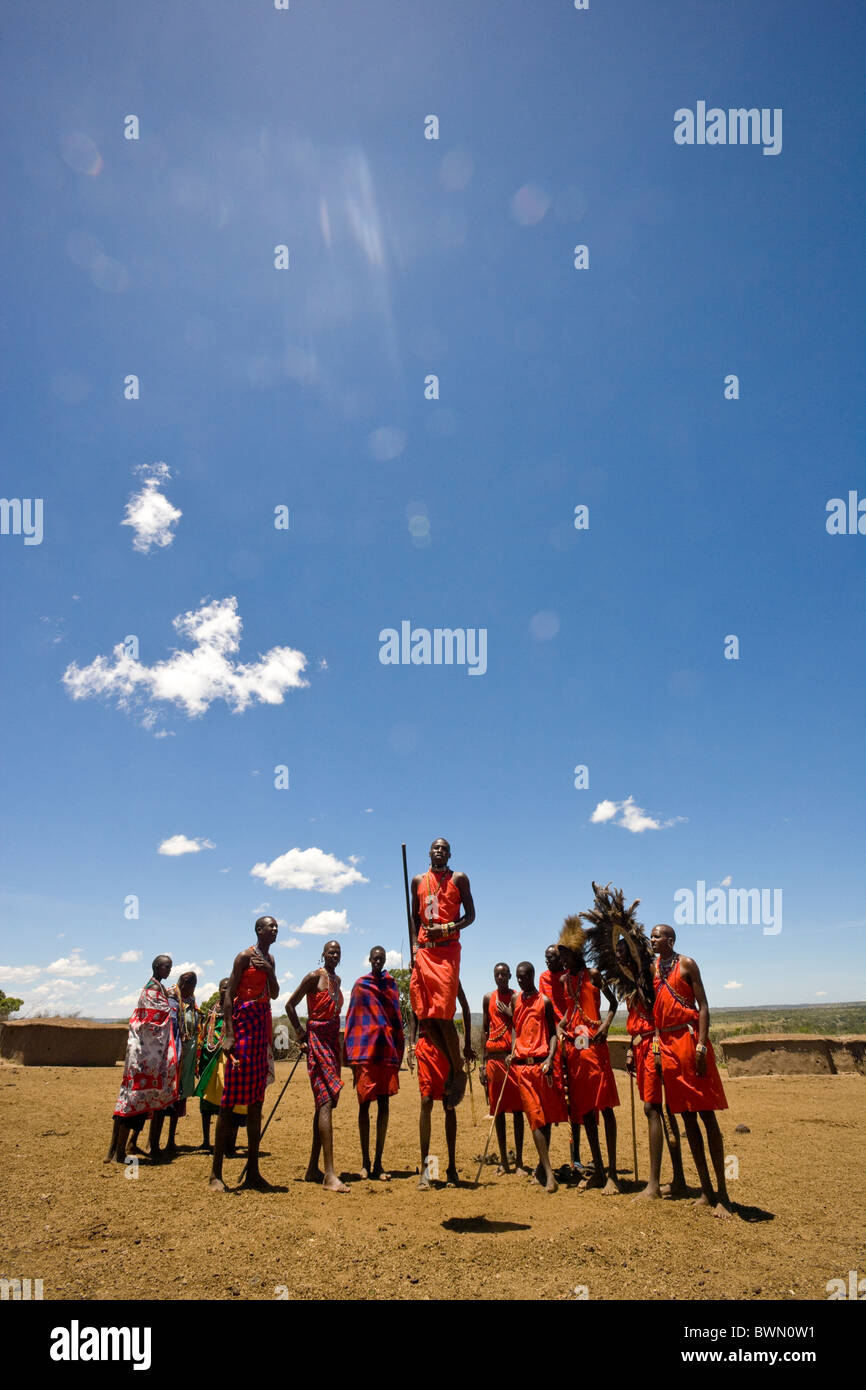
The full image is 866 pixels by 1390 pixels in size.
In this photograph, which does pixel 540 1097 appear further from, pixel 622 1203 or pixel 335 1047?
pixel 335 1047

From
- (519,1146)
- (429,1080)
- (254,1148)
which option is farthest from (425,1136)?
(519,1146)

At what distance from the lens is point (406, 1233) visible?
195 inches

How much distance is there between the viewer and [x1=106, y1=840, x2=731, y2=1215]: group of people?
6.05 metres

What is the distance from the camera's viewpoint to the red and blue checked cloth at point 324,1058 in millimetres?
6723

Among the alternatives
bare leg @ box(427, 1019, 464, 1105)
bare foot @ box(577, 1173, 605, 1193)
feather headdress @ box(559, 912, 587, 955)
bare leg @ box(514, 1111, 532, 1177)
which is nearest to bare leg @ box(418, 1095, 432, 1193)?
bare leg @ box(427, 1019, 464, 1105)

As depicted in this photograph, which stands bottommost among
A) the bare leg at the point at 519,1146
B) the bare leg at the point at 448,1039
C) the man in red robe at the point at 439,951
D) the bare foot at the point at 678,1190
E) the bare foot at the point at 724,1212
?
the bare leg at the point at 519,1146

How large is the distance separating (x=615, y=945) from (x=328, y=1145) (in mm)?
3379

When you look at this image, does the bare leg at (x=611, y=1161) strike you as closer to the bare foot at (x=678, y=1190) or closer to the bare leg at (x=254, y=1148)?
the bare foot at (x=678, y=1190)

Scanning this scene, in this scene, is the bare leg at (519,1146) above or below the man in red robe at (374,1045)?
below

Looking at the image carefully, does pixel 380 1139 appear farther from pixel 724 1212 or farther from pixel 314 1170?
pixel 724 1212

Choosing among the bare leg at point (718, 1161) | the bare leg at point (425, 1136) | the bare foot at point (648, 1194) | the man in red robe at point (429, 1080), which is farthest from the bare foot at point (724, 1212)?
the bare leg at point (425, 1136)

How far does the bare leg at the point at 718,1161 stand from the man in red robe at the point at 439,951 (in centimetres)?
209

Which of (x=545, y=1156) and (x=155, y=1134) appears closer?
(x=545, y=1156)

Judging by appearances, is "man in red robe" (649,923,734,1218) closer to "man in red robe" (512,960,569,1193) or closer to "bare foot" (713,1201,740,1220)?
"bare foot" (713,1201,740,1220)
